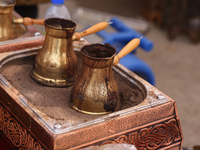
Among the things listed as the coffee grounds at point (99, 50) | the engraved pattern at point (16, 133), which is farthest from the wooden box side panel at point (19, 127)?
the coffee grounds at point (99, 50)

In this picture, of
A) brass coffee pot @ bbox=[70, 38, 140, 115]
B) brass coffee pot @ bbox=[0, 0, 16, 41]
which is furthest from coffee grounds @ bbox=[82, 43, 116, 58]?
brass coffee pot @ bbox=[0, 0, 16, 41]

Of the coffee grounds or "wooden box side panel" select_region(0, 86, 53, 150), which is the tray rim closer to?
"wooden box side panel" select_region(0, 86, 53, 150)

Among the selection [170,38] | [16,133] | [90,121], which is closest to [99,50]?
[90,121]

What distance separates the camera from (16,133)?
884 mm

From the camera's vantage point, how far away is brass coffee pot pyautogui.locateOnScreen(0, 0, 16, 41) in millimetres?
1200

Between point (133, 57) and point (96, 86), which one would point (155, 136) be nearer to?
point (96, 86)

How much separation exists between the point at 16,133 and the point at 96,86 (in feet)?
0.89

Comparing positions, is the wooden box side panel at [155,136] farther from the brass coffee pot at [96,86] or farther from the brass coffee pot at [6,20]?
the brass coffee pot at [6,20]

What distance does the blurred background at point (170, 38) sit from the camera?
8.20 feet

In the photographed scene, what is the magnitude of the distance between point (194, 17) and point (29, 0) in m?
2.53

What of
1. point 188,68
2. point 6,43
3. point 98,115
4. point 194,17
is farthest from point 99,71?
point 194,17

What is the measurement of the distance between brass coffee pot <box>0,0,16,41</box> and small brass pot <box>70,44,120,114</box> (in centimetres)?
47

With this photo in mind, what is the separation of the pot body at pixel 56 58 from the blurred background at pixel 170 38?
2.56 feet

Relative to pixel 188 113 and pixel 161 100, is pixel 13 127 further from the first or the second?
pixel 188 113
